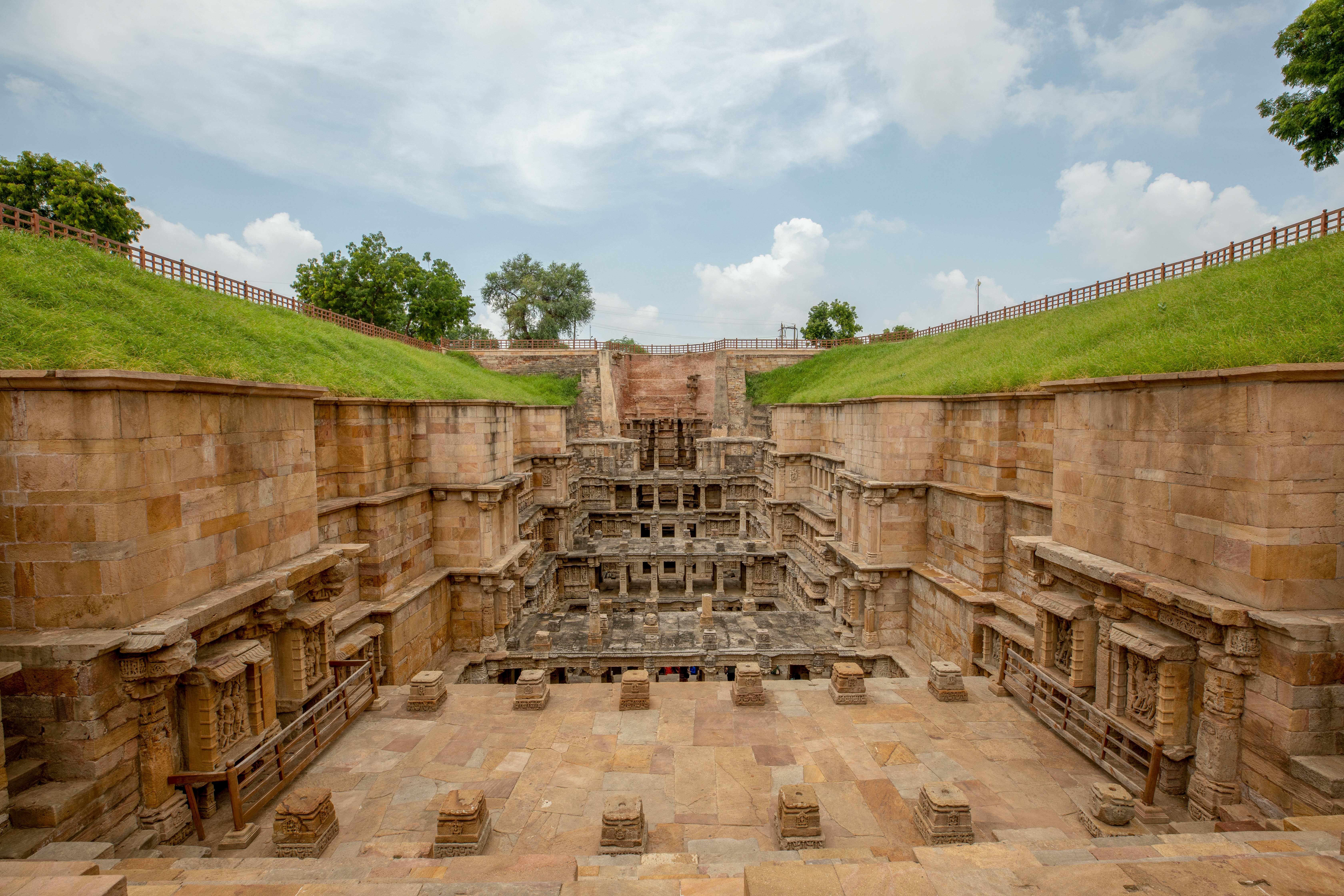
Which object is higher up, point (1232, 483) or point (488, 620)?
point (1232, 483)

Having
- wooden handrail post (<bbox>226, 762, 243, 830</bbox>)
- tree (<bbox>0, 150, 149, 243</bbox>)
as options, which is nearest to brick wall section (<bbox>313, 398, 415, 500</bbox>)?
wooden handrail post (<bbox>226, 762, 243, 830</bbox>)

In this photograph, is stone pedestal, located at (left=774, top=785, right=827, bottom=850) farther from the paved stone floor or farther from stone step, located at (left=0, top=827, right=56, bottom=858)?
stone step, located at (left=0, top=827, right=56, bottom=858)

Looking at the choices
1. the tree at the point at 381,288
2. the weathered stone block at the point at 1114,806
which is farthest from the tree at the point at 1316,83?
the tree at the point at 381,288

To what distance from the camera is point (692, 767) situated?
320 inches

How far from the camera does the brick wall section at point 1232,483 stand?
5.95 metres

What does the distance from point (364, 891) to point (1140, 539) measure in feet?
29.8

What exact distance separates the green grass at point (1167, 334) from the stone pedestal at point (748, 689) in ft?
23.5

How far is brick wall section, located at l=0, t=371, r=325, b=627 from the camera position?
220 inches

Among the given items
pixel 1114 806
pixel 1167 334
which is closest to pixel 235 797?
pixel 1114 806

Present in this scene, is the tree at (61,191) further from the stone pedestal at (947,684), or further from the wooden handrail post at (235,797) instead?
the stone pedestal at (947,684)

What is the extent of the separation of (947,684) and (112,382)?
1183cm

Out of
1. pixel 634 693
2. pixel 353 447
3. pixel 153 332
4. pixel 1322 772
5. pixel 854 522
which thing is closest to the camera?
pixel 1322 772

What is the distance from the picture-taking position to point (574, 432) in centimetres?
3841

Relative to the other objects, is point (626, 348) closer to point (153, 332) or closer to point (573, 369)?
point (573, 369)
